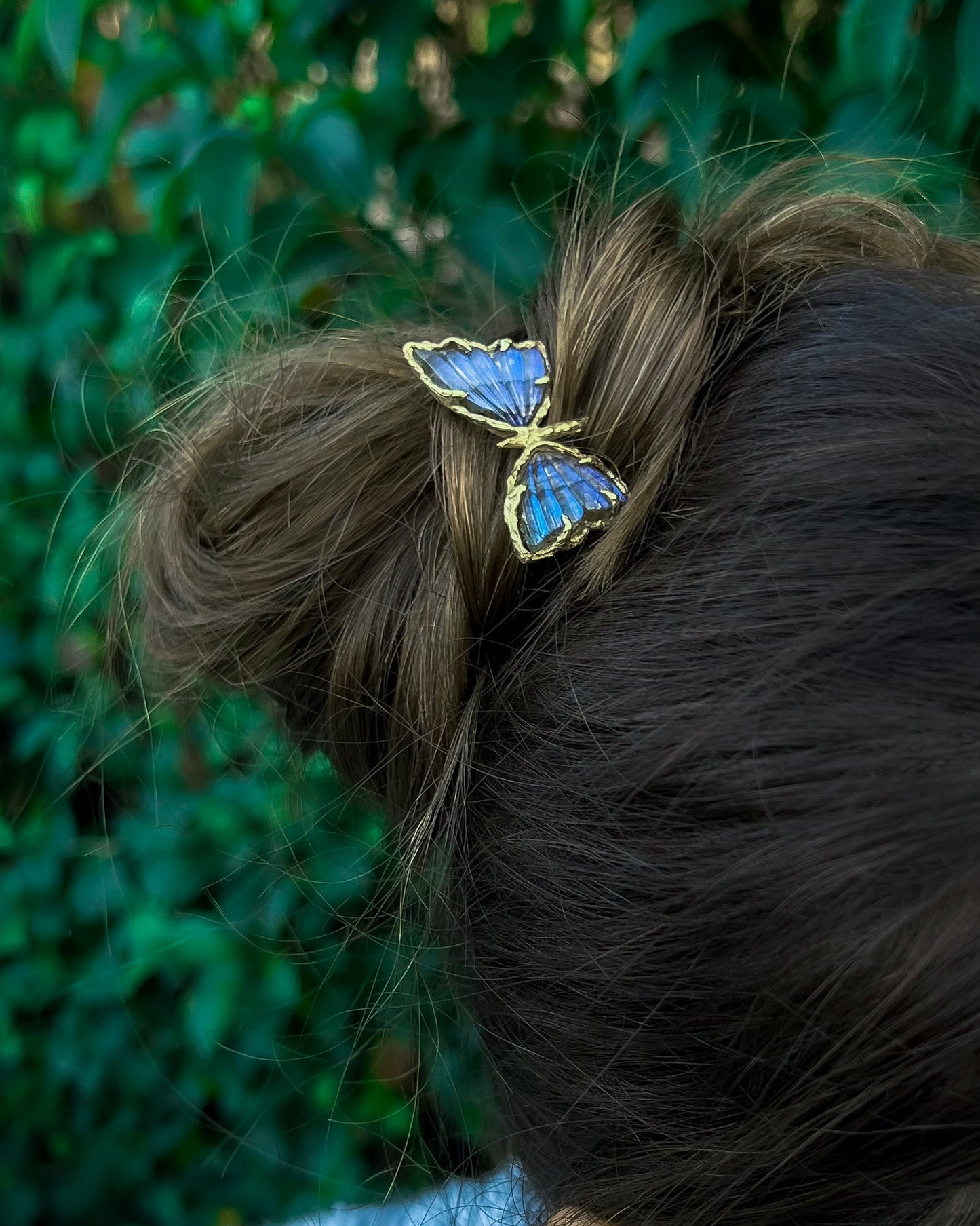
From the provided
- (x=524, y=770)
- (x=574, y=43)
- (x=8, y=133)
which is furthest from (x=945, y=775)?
(x=8, y=133)

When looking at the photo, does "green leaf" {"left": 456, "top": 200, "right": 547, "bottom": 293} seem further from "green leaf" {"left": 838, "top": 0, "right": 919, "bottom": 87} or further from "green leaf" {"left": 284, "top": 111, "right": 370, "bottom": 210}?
"green leaf" {"left": 838, "top": 0, "right": 919, "bottom": 87}

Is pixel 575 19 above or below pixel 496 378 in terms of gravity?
above

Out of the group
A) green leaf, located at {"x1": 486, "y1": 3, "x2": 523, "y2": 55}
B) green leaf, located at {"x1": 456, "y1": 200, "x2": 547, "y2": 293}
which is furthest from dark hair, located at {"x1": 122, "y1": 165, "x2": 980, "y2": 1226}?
green leaf, located at {"x1": 486, "y1": 3, "x2": 523, "y2": 55}

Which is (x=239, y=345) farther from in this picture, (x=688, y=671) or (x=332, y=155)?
(x=688, y=671)

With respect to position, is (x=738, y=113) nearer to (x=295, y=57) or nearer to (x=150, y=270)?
(x=295, y=57)

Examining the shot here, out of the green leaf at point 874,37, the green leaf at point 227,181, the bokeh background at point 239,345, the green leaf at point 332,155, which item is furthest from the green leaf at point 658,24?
the green leaf at point 227,181

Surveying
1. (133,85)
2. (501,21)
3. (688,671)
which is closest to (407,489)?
(688,671)

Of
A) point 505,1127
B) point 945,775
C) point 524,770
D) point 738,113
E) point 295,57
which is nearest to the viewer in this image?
point 945,775
